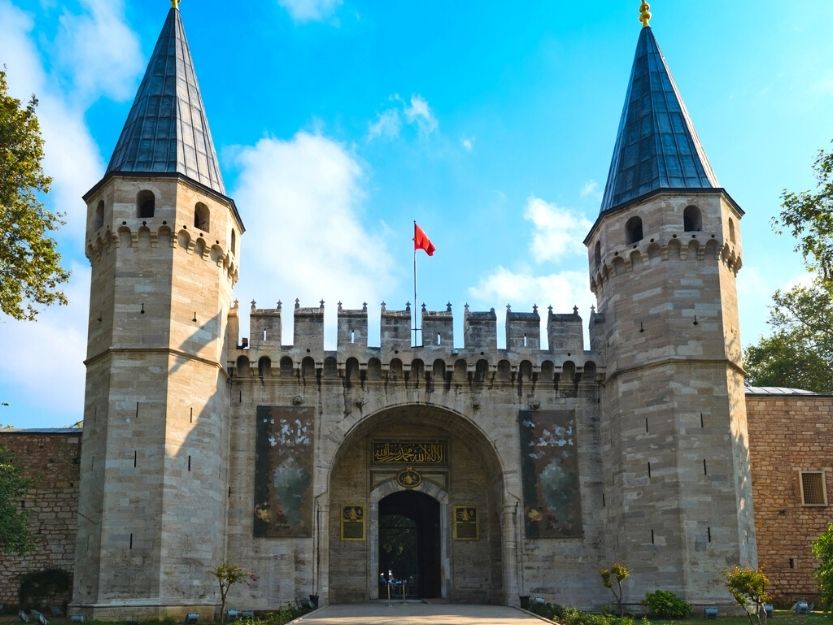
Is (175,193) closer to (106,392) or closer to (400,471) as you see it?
(106,392)

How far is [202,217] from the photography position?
27.5 meters

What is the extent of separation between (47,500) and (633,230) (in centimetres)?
1845

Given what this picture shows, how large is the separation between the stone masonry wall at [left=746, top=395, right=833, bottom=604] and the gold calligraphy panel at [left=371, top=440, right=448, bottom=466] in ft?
30.6

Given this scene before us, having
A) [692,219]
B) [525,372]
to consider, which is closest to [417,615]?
[525,372]

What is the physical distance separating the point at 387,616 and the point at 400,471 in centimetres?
744

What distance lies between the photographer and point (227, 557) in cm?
2694

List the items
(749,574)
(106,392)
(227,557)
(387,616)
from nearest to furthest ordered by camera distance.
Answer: (749,574), (387,616), (106,392), (227,557)

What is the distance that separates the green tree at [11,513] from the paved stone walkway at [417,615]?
759cm

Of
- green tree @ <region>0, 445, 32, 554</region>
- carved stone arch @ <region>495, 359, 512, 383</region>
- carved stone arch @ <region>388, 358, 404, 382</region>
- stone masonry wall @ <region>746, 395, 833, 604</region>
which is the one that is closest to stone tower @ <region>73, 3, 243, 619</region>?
green tree @ <region>0, 445, 32, 554</region>

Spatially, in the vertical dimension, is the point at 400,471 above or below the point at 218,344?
below

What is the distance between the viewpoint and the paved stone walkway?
70.8 ft

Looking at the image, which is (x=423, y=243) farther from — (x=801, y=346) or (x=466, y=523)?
(x=801, y=346)

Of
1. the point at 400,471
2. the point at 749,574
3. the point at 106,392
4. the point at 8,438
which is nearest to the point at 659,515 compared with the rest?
the point at 749,574

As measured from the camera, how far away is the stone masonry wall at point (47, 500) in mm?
26781
